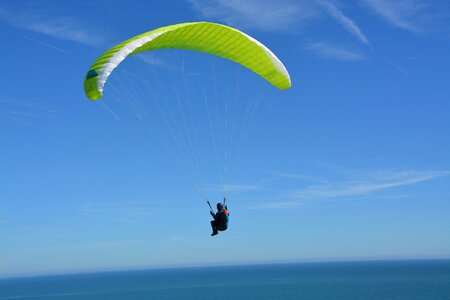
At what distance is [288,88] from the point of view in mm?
16797

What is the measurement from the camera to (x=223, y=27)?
1464 centimetres

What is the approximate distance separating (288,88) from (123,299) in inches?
3840

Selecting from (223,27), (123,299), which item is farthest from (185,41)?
(123,299)

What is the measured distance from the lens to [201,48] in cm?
1573

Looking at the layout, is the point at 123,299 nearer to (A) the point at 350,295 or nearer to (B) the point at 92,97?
(A) the point at 350,295

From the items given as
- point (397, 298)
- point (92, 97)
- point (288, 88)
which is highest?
point (288, 88)

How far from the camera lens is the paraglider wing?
41.2ft

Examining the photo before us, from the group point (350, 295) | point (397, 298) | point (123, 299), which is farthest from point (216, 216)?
point (123, 299)

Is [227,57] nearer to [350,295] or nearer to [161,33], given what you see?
[161,33]

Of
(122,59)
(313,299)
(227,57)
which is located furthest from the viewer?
(313,299)

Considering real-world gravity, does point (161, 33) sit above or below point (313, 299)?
above

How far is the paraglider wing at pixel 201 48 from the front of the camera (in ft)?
41.2

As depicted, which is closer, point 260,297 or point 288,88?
Answer: point 288,88

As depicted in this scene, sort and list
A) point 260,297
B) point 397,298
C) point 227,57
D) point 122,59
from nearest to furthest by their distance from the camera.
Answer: point 122,59, point 227,57, point 397,298, point 260,297
